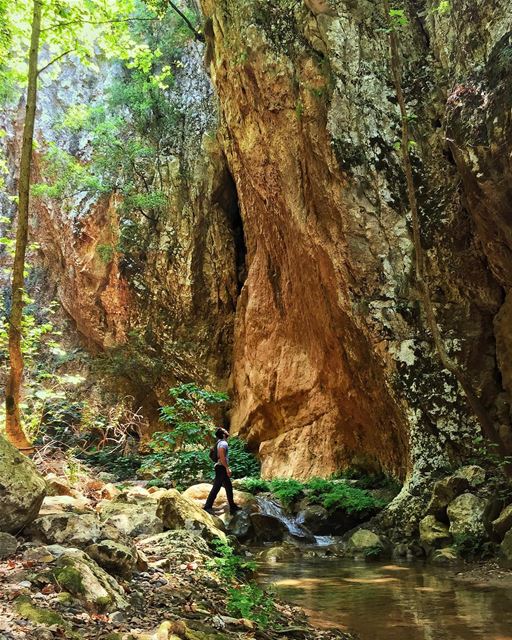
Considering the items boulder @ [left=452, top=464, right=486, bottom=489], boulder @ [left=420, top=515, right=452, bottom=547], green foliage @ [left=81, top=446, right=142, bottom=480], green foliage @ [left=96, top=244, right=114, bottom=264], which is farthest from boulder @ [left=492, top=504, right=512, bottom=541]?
A: green foliage @ [left=96, top=244, right=114, bottom=264]

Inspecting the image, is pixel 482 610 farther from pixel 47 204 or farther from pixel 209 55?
pixel 47 204

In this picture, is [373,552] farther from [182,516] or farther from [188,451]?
[188,451]

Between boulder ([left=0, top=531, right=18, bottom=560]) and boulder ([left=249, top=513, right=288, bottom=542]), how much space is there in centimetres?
572

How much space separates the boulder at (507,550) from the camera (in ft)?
22.3

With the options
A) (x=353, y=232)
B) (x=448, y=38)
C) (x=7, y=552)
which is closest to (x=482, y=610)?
(x=7, y=552)

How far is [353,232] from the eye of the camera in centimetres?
1064

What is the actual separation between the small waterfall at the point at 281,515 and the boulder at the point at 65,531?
5.18m

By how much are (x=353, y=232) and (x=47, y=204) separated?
14.5 meters

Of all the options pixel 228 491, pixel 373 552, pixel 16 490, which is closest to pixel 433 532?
pixel 373 552

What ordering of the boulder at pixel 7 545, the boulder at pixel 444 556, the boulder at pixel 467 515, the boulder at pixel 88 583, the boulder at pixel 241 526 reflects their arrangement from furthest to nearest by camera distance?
the boulder at pixel 241 526, the boulder at pixel 467 515, the boulder at pixel 444 556, the boulder at pixel 7 545, the boulder at pixel 88 583

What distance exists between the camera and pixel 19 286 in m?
8.35

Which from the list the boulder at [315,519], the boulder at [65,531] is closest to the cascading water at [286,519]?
the boulder at [315,519]

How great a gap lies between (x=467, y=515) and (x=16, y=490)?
19.6ft

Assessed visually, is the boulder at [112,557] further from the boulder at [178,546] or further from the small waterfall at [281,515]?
the small waterfall at [281,515]
